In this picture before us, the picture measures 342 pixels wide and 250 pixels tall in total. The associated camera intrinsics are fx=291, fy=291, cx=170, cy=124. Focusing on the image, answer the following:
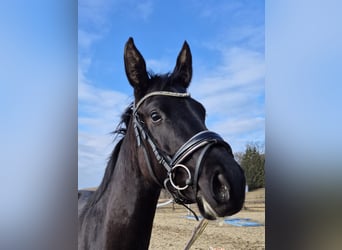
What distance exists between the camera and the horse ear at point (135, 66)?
Result: 4.74 feet

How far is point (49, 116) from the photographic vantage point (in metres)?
1.67

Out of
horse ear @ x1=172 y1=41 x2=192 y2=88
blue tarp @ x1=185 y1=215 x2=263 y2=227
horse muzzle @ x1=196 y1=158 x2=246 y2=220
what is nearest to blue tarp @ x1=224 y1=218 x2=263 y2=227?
blue tarp @ x1=185 y1=215 x2=263 y2=227

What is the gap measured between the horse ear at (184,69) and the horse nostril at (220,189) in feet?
1.87

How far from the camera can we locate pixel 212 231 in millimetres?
2162

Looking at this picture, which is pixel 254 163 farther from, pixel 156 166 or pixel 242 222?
pixel 156 166

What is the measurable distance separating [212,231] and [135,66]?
138 cm

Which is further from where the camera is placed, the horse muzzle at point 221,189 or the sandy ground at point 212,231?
the sandy ground at point 212,231

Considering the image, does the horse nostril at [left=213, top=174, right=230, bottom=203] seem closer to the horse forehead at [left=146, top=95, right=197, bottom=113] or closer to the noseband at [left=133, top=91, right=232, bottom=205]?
the noseband at [left=133, top=91, right=232, bottom=205]

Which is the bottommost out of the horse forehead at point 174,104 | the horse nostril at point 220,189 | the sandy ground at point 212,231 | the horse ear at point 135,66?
the sandy ground at point 212,231

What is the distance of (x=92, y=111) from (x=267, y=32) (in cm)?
142

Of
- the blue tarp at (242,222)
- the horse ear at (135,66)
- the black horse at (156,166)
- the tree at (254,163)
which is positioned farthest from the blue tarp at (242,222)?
the horse ear at (135,66)

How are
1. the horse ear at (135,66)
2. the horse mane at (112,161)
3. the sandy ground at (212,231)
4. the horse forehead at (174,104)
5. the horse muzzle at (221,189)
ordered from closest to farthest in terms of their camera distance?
the horse muzzle at (221,189), the horse forehead at (174,104), the horse ear at (135,66), the horse mane at (112,161), the sandy ground at (212,231)

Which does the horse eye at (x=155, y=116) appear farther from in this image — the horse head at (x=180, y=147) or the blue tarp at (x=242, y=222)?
the blue tarp at (x=242, y=222)

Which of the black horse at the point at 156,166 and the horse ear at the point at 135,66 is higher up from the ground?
the horse ear at the point at 135,66
